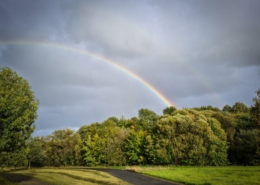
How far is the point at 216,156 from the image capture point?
62844 mm

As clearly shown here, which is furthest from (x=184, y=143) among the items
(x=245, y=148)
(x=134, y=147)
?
(x=134, y=147)

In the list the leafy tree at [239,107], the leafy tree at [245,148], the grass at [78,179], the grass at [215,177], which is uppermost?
the leafy tree at [239,107]

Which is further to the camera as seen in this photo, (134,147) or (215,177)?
(134,147)

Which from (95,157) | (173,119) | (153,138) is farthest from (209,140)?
(95,157)

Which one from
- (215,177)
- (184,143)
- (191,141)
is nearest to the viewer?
(215,177)

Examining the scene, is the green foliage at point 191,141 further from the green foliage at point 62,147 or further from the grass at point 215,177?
the green foliage at point 62,147

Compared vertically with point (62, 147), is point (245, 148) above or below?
below

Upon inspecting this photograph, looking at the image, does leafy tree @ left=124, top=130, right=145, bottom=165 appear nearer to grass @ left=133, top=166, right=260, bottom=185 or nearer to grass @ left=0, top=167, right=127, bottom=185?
grass @ left=0, top=167, right=127, bottom=185

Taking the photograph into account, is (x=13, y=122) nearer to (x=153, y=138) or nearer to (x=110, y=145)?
(x=153, y=138)

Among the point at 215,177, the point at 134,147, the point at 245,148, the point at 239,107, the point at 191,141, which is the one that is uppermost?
the point at 239,107

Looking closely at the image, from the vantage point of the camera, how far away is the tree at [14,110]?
26.8 m

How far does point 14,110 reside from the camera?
2700 centimetres

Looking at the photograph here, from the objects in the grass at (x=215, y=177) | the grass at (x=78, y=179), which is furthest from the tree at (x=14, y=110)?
the grass at (x=215, y=177)

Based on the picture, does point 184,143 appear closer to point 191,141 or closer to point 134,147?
point 191,141
